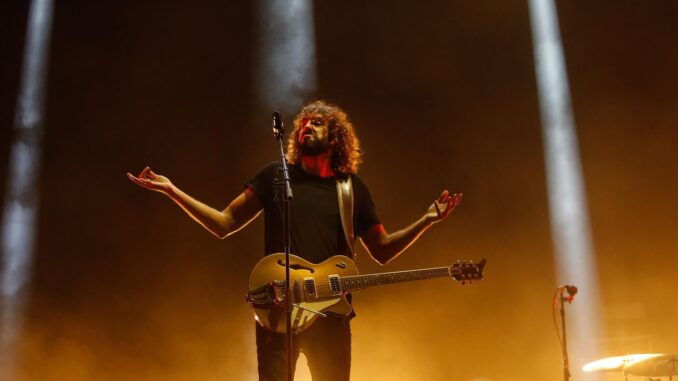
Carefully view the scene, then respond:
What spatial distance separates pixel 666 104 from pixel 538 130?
1.29m

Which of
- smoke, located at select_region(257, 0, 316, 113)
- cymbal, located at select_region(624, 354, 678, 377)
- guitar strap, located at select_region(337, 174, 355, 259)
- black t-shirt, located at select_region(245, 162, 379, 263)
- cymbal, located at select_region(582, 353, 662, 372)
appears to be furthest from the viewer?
smoke, located at select_region(257, 0, 316, 113)

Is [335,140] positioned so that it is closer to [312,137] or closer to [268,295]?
[312,137]

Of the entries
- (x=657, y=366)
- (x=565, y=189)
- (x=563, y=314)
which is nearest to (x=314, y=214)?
(x=563, y=314)

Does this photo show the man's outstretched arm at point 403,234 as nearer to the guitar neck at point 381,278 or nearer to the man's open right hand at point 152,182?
the guitar neck at point 381,278

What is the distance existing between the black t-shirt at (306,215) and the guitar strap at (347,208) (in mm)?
21

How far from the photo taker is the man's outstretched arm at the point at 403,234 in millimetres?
3377

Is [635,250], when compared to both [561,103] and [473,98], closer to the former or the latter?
[561,103]

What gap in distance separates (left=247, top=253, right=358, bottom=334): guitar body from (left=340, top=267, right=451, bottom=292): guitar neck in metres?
0.04

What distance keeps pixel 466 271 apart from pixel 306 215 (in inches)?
35.8

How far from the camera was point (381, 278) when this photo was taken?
3.10 meters

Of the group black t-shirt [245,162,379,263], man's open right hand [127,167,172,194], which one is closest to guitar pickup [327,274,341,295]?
black t-shirt [245,162,379,263]

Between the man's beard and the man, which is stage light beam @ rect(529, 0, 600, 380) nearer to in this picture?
the man

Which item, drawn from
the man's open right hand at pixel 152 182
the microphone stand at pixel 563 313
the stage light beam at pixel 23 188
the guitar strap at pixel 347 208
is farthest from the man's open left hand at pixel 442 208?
the stage light beam at pixel 23 188

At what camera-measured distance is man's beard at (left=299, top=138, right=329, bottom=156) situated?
11.2 ft
